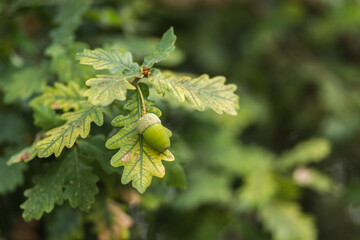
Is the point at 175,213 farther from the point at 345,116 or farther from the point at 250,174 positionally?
the point at 345,116

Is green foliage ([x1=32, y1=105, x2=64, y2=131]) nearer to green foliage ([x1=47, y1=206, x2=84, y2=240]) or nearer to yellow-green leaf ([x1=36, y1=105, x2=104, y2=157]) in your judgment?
yellow-green leaf ([x1=36, y1=105, x2=104, y2=157])

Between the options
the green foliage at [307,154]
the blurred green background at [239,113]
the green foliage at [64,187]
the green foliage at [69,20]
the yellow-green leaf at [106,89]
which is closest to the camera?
the yellow-green leaf at [106,89]

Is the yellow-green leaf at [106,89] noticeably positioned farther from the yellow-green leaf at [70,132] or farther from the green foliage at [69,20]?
the green foliage at [69,20]

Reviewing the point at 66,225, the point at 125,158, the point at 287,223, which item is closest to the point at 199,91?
the point at 125,158

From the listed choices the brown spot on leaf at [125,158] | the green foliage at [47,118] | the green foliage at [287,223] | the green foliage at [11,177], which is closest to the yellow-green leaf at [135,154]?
the brown spot on leaf at [125,158]

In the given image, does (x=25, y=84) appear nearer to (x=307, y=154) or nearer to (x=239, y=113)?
(x=307, y=154)
